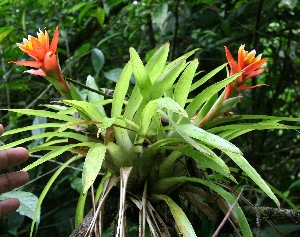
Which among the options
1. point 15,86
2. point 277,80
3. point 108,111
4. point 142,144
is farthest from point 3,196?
point 277,80

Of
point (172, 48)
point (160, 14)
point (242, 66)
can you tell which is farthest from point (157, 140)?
point (172, 48)

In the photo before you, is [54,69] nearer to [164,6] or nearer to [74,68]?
[164,6]

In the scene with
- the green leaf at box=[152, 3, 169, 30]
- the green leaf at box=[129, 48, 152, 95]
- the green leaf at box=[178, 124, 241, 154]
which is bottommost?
the green leaf at box=[178, 124, 241, 154]

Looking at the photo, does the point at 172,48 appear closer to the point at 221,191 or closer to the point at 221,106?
the point at 221,106

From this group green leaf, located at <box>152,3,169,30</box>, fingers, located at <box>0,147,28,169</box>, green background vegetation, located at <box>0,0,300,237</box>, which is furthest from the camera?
green background vegetation, located at <box>0,0,300,237</box>

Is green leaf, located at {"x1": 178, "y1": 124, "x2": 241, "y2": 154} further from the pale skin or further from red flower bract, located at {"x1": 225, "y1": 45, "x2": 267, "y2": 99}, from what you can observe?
the pale skin

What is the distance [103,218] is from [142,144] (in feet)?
0.54

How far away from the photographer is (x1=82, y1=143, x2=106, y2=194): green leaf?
2.01ft

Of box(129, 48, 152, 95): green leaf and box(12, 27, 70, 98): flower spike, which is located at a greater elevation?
box(12, 27, 70, 98): flower spike

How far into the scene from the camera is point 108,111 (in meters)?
0.94

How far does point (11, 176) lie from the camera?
0.92 m

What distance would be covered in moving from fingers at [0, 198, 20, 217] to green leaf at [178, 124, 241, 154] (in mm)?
503

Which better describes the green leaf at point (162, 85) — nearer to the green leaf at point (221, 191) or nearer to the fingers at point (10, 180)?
the green leaf at point (221, 191)

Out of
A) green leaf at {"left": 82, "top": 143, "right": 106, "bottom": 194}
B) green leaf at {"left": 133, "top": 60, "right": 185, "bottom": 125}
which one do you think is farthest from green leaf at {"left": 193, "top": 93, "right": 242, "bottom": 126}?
green leaf at {"left": 82, "top": 143, "right": 106, "bottom": 194}
